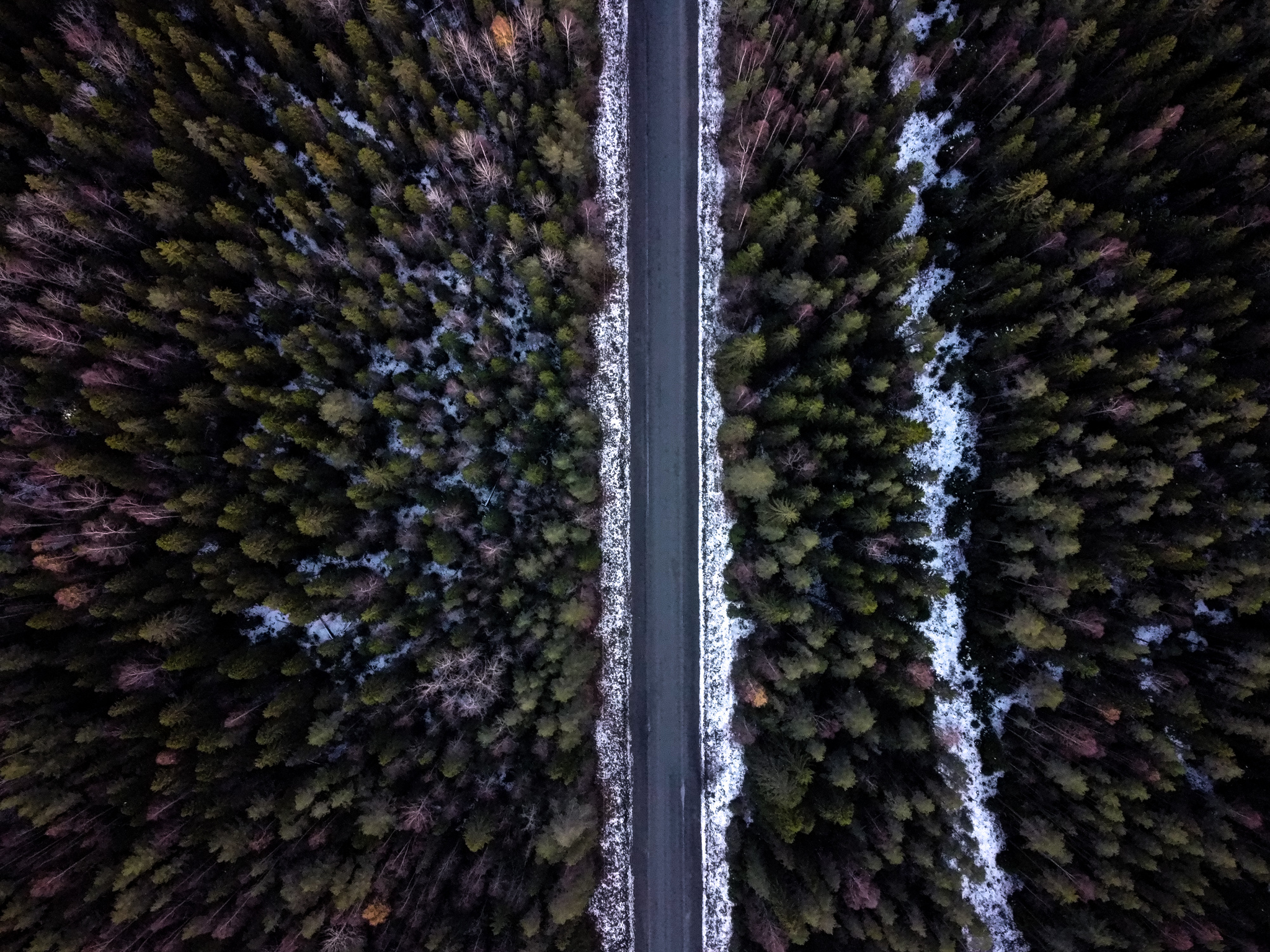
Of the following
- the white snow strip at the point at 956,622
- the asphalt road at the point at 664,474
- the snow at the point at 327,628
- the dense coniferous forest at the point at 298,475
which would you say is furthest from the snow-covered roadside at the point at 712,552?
the snow at the point at 327,628

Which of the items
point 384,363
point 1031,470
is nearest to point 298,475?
point 384,363

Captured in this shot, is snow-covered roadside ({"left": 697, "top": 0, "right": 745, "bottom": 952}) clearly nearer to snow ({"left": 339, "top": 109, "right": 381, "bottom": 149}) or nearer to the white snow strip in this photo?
the white snow strip

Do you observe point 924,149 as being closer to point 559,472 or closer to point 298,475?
point 559,472

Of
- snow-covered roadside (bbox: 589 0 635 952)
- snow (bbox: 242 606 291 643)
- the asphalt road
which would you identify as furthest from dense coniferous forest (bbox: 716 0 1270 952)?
snow (bbox: 242 606 291 643)

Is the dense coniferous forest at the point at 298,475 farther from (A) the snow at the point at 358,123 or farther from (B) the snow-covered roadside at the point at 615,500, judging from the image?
(B) the snow-covered roadside at the point at 615,500

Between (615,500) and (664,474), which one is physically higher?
(664,474)

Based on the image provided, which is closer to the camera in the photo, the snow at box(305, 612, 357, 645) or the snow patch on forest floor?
the snow at box(305, 612, 357, 645)

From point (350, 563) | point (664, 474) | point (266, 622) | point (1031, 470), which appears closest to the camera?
point (1031, 470)
